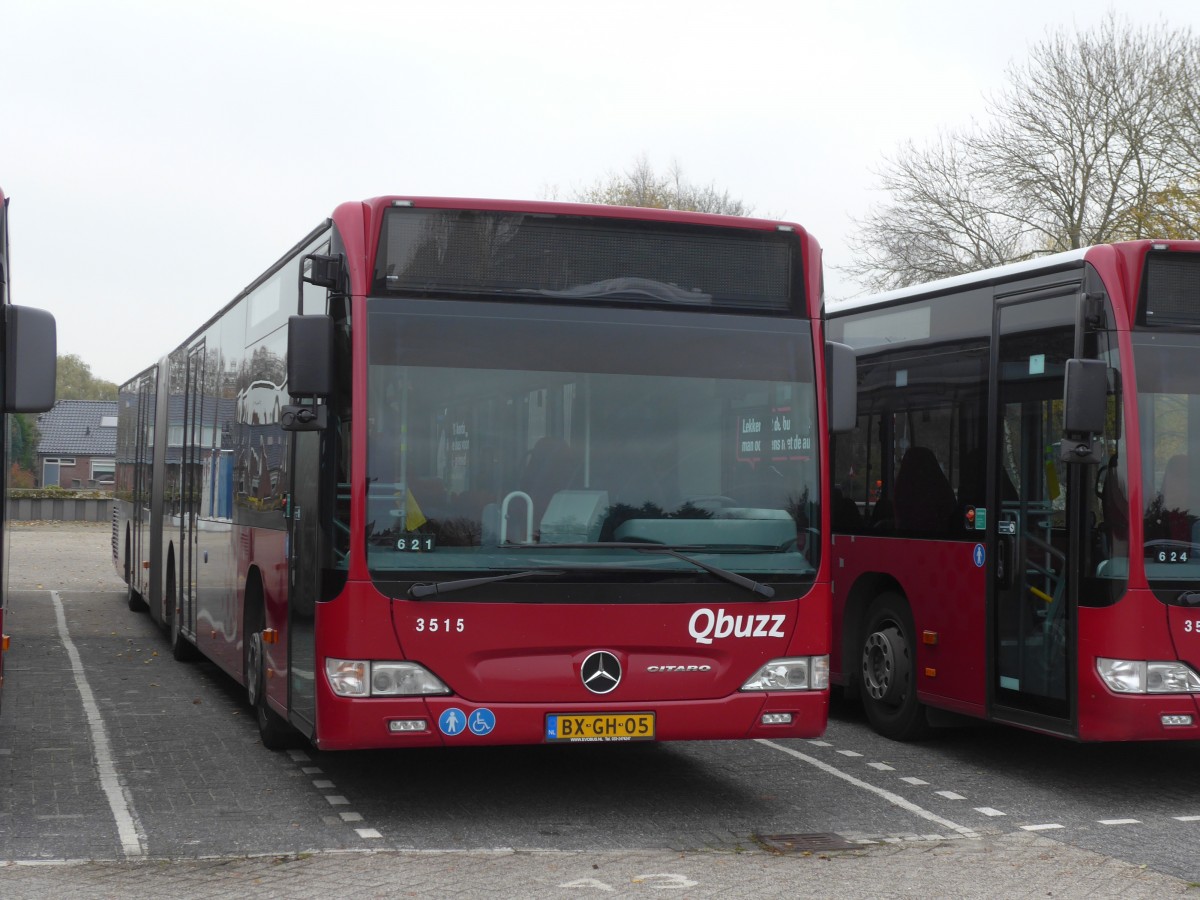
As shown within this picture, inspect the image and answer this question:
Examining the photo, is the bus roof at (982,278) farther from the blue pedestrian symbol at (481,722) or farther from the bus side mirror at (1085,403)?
the blue pedestrian symbol at (481,722)

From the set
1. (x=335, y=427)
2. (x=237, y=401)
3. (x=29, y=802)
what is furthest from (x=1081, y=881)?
(x=237, y=401)

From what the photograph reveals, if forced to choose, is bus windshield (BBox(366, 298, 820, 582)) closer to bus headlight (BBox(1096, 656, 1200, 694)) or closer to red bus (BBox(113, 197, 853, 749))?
red bus (BBox(113, 197, 853, 749))

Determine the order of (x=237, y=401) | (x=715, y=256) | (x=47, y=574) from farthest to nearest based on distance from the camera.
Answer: (x=47, y=574), (x=237, y=401), (x=715, y=256)

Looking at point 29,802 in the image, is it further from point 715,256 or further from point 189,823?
point 715,256

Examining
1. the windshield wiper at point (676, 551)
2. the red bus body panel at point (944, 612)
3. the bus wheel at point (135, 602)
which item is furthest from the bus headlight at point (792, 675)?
the bus wheel at point (135, 602)

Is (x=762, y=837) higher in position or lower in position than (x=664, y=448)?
lower

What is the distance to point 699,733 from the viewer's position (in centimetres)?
757

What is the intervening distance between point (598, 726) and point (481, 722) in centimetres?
56

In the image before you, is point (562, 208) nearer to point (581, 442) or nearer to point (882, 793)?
point (581, 442)

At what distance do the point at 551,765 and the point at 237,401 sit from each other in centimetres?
371

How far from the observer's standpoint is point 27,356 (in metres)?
7.43

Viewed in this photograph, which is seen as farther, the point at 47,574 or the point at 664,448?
the point at 47,574

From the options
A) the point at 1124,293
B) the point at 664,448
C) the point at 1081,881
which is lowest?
the point at 1081,881

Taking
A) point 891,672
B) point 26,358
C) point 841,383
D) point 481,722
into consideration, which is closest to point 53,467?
point 891,672
